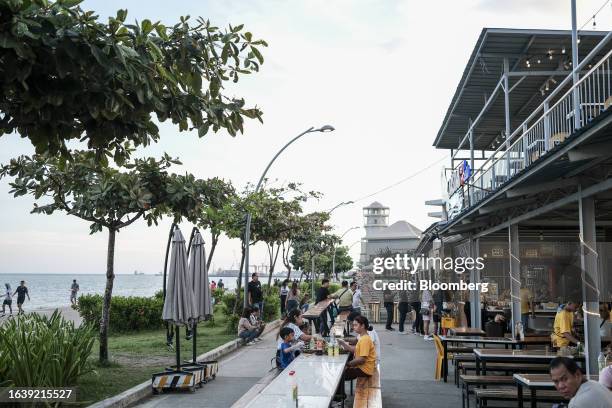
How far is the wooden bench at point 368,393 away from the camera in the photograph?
26.6ft

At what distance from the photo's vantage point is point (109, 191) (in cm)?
1233

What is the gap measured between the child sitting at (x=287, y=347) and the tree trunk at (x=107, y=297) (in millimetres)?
4246

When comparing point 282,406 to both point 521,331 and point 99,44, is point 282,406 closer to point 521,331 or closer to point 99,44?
point 99,44

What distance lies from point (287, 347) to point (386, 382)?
2615 millimetres

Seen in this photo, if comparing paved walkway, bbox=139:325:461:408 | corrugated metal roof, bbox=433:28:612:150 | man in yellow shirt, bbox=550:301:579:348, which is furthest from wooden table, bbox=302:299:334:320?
corrugated metal roof, bbox=433:28:612:150

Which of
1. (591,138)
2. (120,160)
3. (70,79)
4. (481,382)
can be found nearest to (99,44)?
(70,79)

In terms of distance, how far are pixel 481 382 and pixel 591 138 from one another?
3.84 metres

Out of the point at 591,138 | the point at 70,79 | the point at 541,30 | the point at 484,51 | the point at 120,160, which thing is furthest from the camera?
the point at 484,51

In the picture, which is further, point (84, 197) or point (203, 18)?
point (84, 197)

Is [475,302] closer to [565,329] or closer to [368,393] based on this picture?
[565,329]

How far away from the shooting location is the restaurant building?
388 inches

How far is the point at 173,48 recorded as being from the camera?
5.20 meters

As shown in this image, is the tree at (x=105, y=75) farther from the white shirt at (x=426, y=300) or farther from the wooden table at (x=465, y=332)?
the white shirt at (x=426, y=300)

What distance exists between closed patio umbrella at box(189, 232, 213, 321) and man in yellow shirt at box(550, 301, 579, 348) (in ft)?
21.8
